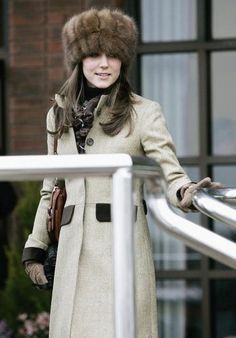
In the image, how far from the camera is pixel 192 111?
26.2ft

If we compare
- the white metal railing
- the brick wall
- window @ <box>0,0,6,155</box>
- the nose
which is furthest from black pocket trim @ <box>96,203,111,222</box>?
window @ <box>0,0,6,155</box>

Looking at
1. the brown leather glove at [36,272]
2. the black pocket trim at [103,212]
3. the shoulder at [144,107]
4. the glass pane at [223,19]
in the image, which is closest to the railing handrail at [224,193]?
the black pocket trim at [103,212]

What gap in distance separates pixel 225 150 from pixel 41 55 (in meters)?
1.27

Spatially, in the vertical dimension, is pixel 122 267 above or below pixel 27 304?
above

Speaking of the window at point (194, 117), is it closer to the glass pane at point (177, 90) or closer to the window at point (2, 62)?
the glass pane at point (177, 90)

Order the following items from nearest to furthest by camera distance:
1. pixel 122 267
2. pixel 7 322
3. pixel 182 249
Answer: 1. pixel 122 267
2. pixel 7 322
3. pixel 182 249

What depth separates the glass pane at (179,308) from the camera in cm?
786

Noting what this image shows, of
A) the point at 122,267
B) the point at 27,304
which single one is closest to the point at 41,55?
the point at 27,304

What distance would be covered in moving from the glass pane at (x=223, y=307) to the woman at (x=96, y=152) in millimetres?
3613

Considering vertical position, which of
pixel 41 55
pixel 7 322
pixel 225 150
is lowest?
pixel 7 322

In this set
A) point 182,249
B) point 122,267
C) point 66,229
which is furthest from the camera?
point 182,249

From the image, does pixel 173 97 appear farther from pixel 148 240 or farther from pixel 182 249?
pixel 148 240

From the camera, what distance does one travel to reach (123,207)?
279 cm

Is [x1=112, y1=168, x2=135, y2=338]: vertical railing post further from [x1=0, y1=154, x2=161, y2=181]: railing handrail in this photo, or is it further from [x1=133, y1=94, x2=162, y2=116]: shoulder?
[x1=133, y1=94, x2=162, y2=116]: shoulder
